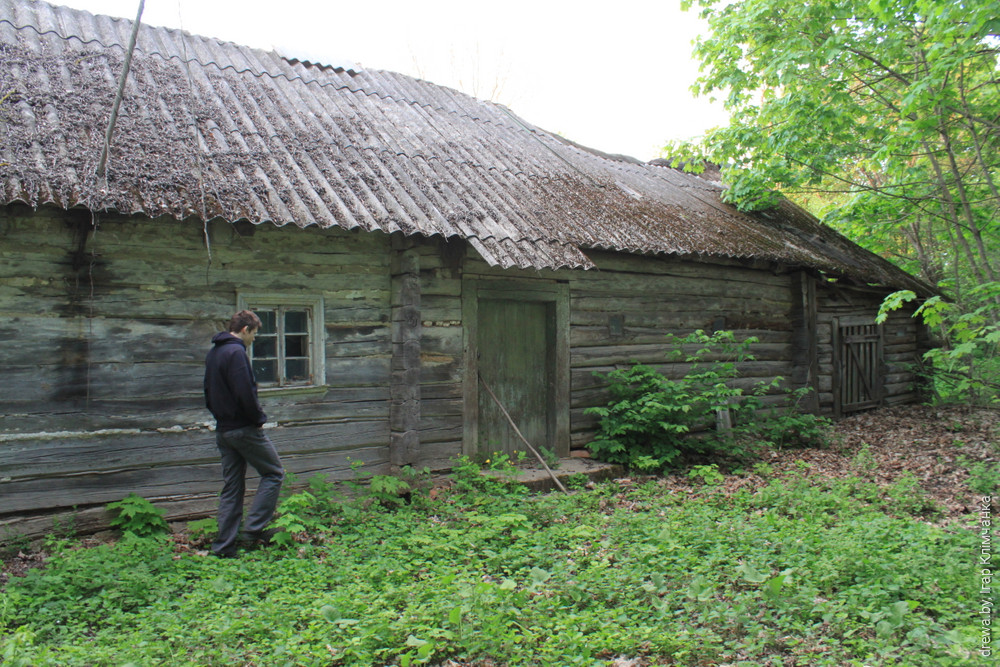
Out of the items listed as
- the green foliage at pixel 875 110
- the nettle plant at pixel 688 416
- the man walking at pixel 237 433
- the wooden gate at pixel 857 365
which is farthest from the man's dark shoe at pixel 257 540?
the wooden gate at pixel 857 365

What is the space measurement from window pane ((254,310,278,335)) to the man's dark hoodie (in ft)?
3.49

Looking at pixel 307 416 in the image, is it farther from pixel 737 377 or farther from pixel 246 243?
pixel 737 377

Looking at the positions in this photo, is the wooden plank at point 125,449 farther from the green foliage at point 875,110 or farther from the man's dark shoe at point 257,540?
the green foliage at point 875,110

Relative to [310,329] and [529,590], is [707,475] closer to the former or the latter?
[529,590]

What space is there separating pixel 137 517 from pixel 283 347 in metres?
1.75

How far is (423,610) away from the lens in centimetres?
361

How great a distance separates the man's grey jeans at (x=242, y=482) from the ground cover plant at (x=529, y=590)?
0.82 feet

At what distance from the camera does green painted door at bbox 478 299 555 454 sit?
24.3 feet

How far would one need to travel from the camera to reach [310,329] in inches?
241

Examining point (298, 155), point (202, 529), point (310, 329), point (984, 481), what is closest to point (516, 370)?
point (310, 329)

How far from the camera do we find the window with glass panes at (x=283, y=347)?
5941 mm

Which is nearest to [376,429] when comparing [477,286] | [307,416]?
[307,416]

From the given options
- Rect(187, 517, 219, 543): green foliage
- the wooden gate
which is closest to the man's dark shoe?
Rect(187, 517, 219, 543): green foliage

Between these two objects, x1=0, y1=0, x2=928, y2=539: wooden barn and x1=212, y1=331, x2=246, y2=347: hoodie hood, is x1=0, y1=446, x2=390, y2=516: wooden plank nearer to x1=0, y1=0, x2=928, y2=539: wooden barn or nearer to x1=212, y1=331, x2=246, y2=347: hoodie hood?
x1=0, y1=0, x2=928, y2=539: wooden barn
